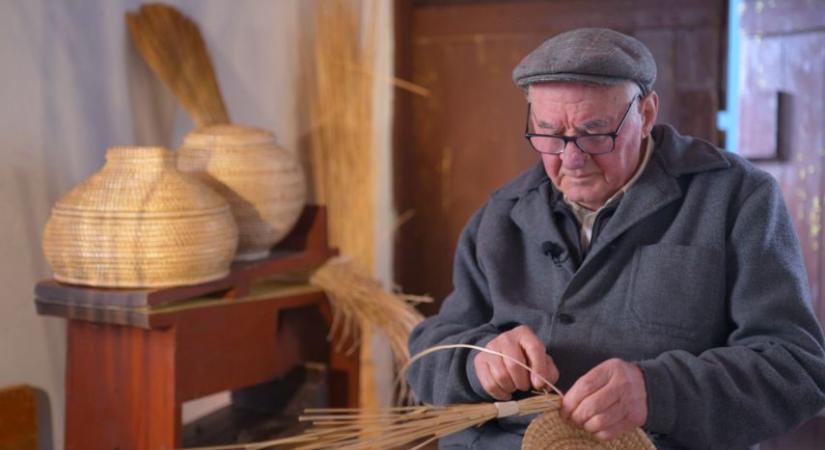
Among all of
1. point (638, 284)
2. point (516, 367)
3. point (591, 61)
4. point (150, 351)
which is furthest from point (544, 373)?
point (150, 351)

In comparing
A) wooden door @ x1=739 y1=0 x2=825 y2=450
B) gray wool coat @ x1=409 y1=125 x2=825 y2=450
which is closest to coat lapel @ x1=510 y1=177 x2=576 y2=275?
gray wool coat @ x1=409 y1=125 x2=825 y2=450

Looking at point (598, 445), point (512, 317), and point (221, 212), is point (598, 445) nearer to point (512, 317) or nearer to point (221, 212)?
point (512, 317)

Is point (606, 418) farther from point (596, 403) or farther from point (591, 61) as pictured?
point (591, 61)

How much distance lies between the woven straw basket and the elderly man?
0.9 inches

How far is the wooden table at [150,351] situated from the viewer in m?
1.91

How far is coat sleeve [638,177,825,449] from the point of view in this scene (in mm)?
1494

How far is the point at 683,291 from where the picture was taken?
160 cm

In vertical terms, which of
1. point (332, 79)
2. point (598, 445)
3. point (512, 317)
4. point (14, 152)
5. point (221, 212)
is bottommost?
point (598, 445)

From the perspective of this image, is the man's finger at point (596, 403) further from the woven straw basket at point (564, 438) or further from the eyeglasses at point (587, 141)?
the eyeglasses at point (587, 141)

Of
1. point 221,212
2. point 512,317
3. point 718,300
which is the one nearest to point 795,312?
point 718,300

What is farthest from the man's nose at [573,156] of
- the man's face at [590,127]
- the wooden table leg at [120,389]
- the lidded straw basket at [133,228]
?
the wooden table leg at [120,389]

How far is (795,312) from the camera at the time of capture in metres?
1.56

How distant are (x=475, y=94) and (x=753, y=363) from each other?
181 cm

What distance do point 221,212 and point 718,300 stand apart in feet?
3.29
